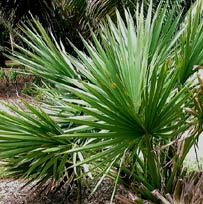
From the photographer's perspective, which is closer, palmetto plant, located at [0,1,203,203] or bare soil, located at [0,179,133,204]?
palmetto plant, located at [0,1,203,203]

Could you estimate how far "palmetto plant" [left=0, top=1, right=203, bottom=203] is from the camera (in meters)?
2.72

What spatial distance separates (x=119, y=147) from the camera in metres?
2.82

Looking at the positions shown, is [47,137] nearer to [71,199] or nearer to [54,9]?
[71,199]

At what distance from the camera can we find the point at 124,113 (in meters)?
2.72

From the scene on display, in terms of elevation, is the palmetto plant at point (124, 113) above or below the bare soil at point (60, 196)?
above

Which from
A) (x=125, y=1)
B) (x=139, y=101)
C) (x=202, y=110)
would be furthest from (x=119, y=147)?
(x=125, y=1)

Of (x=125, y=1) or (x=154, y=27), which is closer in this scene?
(x=154, y=27)

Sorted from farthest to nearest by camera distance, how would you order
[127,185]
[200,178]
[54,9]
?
[54,9]
[127,185]
[200,178]

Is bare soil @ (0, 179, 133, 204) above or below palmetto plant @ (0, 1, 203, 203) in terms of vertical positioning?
below

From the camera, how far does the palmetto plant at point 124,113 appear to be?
2.72 metres

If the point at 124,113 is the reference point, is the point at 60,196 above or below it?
below

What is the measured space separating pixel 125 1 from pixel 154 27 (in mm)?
5944

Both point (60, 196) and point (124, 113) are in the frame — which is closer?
point (124, 113)

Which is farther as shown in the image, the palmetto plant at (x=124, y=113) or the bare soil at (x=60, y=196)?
the bare soil at (x=60, y=196)
